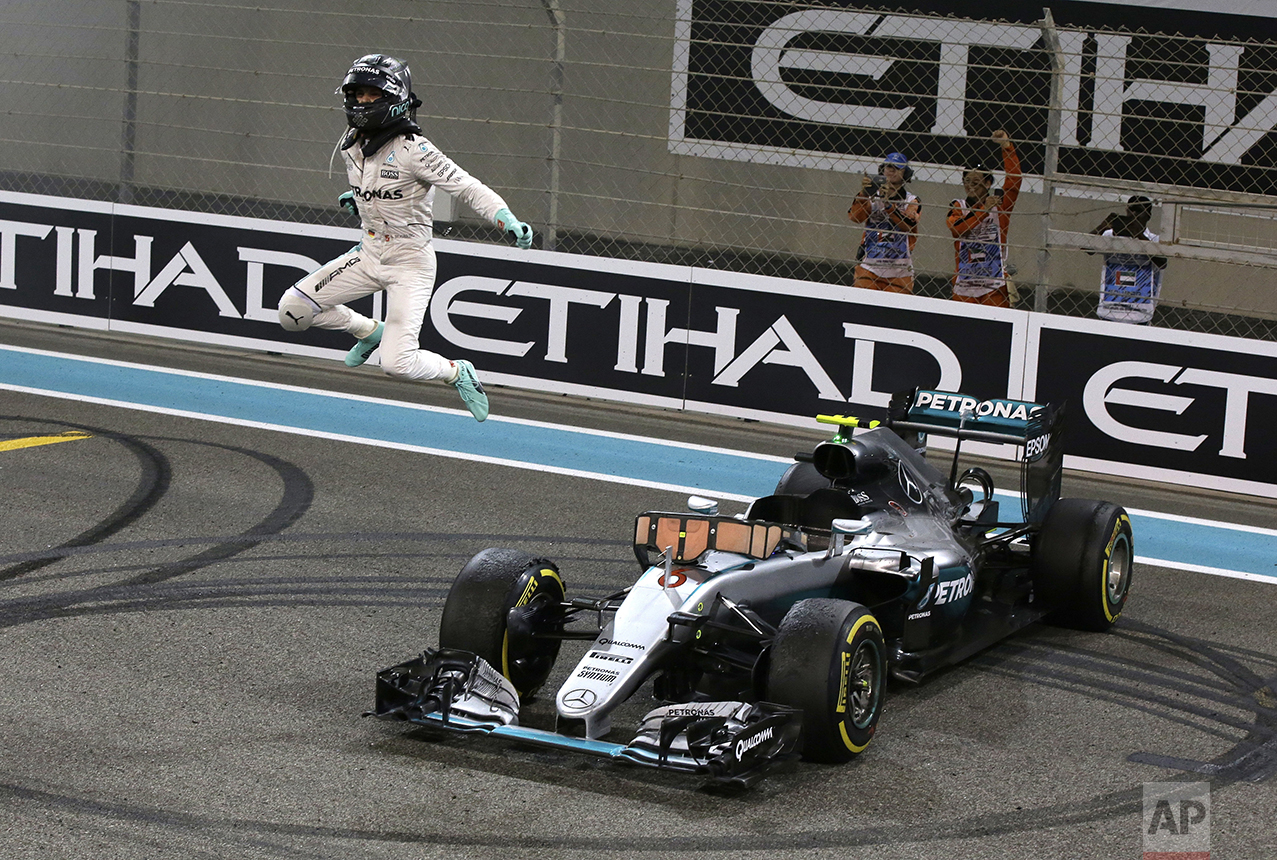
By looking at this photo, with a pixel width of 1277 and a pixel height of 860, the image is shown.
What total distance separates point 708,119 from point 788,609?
Result: 10.9m

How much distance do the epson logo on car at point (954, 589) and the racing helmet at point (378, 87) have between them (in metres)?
3.72

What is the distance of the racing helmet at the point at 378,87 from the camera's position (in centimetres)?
773

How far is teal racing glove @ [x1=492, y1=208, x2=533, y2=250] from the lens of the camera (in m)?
7.85

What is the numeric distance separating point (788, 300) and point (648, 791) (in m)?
6.34

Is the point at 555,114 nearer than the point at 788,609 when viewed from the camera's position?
No

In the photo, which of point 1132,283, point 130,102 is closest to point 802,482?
point 1132,283

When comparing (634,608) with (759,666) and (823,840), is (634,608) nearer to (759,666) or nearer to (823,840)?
(759,666)

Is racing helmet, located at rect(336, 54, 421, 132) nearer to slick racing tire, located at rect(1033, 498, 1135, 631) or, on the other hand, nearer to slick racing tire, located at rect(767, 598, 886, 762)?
slick racing tire, located at rect(1033, 498, 1135, 631)

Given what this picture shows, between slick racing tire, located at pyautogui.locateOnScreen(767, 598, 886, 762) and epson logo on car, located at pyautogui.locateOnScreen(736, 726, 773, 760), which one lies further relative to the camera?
slick racing tire, located at pyautogui.locateOnScreen(767, 598, 886, 762)

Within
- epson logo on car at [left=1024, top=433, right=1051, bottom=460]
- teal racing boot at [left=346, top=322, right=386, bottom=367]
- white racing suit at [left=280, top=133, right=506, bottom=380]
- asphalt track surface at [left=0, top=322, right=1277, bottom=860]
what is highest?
white racing suit at [left=280, top=133, right=506, bottom=380]

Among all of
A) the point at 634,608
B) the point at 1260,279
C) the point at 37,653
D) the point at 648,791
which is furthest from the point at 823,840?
the point at 1260,279

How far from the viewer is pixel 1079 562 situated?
22.0 feet

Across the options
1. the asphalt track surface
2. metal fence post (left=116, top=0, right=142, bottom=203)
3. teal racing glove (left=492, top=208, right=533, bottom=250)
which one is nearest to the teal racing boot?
the asphalt track surface

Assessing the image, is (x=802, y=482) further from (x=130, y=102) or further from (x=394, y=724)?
(x=130, y=102)
